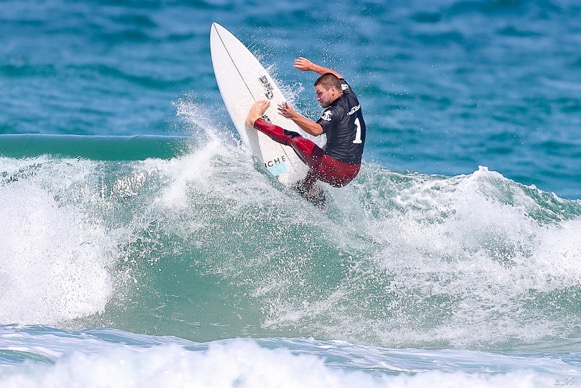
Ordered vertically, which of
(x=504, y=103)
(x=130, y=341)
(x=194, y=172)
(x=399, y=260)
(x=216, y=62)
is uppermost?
(x=504, y=103)

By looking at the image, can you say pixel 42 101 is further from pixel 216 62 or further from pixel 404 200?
pixel 404 200

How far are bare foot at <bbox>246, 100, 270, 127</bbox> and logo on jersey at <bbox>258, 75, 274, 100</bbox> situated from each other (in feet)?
0.63

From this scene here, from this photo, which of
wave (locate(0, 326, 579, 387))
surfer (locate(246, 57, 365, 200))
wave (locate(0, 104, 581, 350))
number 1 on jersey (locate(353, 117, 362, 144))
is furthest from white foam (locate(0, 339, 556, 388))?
number 1 on jersey (locate(353, 117, 362, 144))

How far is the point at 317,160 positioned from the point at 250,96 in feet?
4.06

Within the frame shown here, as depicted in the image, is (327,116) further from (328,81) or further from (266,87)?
(266,87)

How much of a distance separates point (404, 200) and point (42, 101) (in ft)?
33.2

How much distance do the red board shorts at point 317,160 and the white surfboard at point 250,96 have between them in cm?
40

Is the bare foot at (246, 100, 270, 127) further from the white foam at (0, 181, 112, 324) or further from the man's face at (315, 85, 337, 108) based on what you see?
the white foam at (0, 181, 112, 324)

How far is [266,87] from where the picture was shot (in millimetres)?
9195

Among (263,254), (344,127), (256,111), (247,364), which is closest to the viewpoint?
(247,364)

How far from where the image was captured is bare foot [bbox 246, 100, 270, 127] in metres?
8.84

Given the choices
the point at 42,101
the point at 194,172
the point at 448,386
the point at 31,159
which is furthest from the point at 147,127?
the point at 448,386

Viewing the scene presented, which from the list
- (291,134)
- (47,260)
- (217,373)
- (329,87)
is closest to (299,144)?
(291,134)

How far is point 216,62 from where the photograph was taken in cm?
935
